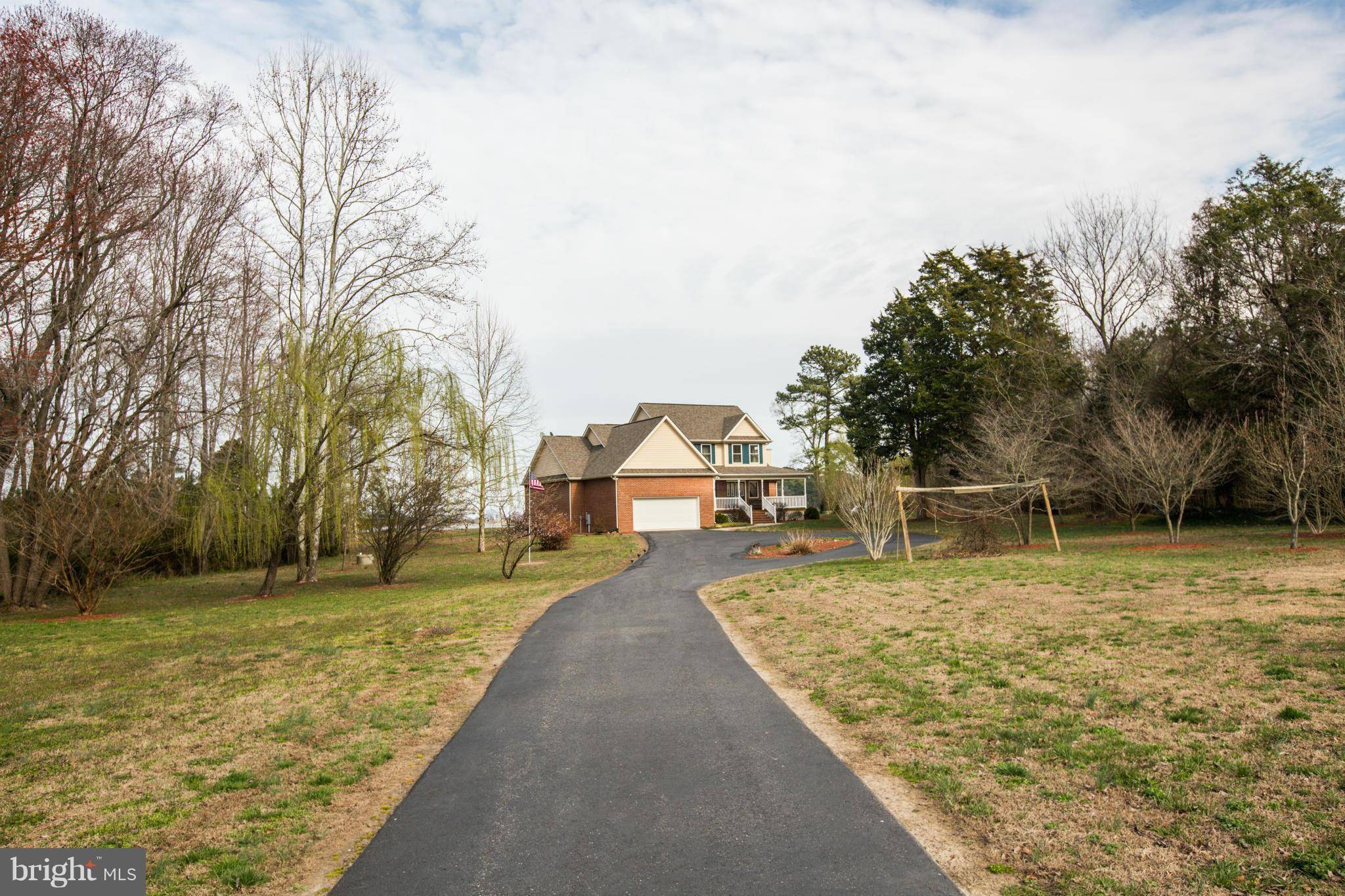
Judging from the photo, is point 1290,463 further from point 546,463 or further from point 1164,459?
point 546,463

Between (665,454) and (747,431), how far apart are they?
950cm

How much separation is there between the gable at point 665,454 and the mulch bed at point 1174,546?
23747 mm

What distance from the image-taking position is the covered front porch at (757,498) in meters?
46.2

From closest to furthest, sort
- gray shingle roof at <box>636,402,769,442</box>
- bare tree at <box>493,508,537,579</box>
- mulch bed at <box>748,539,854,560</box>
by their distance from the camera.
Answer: bare tree at <box>493,508,537,579</box> < mulch bed at <box>748,539,854,560</box> < gray shingle roof at <box>636,402,769,442</box>

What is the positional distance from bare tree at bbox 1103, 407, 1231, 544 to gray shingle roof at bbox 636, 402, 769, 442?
85.7ft

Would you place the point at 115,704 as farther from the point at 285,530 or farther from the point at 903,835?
the point at 285,530

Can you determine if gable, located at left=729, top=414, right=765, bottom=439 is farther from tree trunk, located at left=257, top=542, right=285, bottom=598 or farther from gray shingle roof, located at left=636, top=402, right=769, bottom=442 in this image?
tree trunk, located at left=257, top=542, right=285, bottom=598

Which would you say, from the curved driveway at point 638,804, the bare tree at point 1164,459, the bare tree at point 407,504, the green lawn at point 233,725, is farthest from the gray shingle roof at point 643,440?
the curved driveway at point 638,804

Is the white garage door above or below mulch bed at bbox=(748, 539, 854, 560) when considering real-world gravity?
above

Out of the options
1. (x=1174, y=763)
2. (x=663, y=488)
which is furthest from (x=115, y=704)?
(x=663, y=488)

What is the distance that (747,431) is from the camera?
4984 centimetres

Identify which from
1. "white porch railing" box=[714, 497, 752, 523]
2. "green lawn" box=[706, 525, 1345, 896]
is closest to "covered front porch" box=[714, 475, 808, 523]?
"white porch railing" box=[714, 497, 752, 523]

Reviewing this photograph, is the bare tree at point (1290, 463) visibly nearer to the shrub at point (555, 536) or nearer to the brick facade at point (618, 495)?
Result: the shrub at point (555, 536)

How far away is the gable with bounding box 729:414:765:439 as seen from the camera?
49.4 metres
